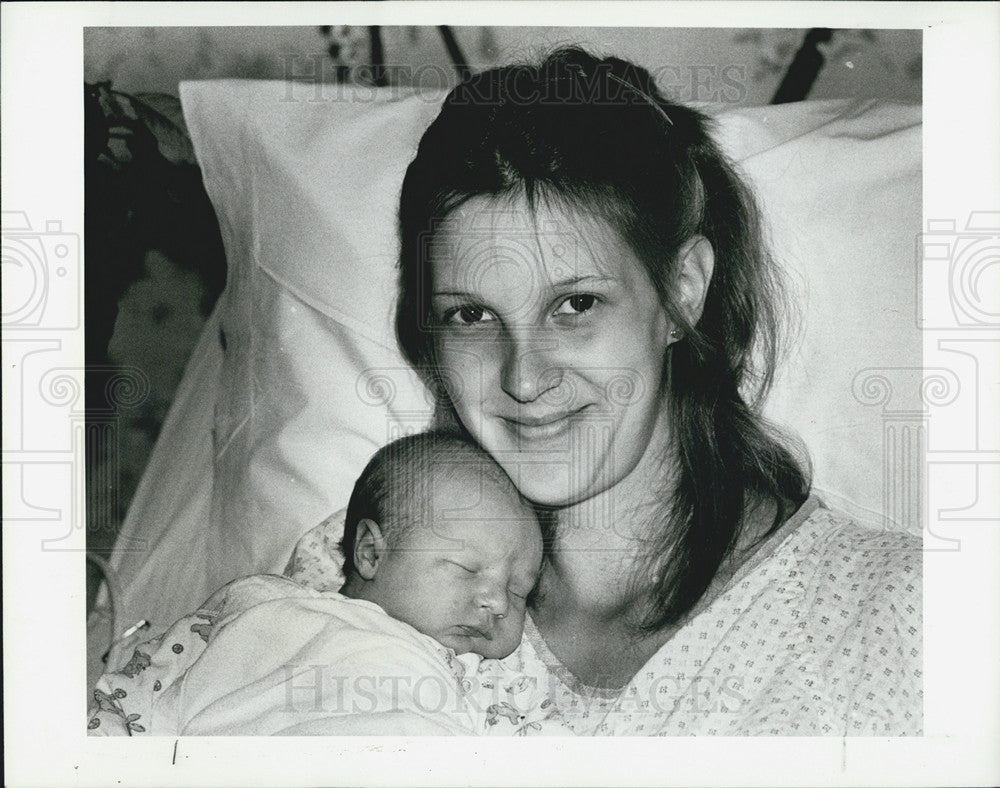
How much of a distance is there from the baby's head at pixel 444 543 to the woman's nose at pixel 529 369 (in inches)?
4.8

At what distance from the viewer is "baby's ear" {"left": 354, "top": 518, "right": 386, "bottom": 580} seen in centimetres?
152

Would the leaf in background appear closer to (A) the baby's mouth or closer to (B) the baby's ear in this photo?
(B) the baby's ear

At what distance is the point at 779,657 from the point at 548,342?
1.99 feet

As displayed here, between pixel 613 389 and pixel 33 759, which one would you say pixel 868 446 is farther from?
pixel 33 759

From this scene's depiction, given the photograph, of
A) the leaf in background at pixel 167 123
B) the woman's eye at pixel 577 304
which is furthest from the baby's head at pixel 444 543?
the leaf in background at pixel 167 123

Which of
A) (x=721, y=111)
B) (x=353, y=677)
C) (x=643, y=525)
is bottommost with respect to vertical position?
(x=353, y=677)

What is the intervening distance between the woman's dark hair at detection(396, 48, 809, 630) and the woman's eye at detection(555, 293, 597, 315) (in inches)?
4.7

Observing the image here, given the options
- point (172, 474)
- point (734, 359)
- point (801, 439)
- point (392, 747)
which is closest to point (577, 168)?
point (734, 359)

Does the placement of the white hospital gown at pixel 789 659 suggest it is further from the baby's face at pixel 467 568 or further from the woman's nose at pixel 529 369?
the woman's nose at pixel 529 369

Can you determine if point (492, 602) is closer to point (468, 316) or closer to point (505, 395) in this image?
point (505, 395)

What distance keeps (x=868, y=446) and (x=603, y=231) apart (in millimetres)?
547

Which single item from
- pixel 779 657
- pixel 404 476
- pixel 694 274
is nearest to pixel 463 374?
pixel 404 476

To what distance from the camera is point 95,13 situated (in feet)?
5.16

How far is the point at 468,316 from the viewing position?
1.52 meters
